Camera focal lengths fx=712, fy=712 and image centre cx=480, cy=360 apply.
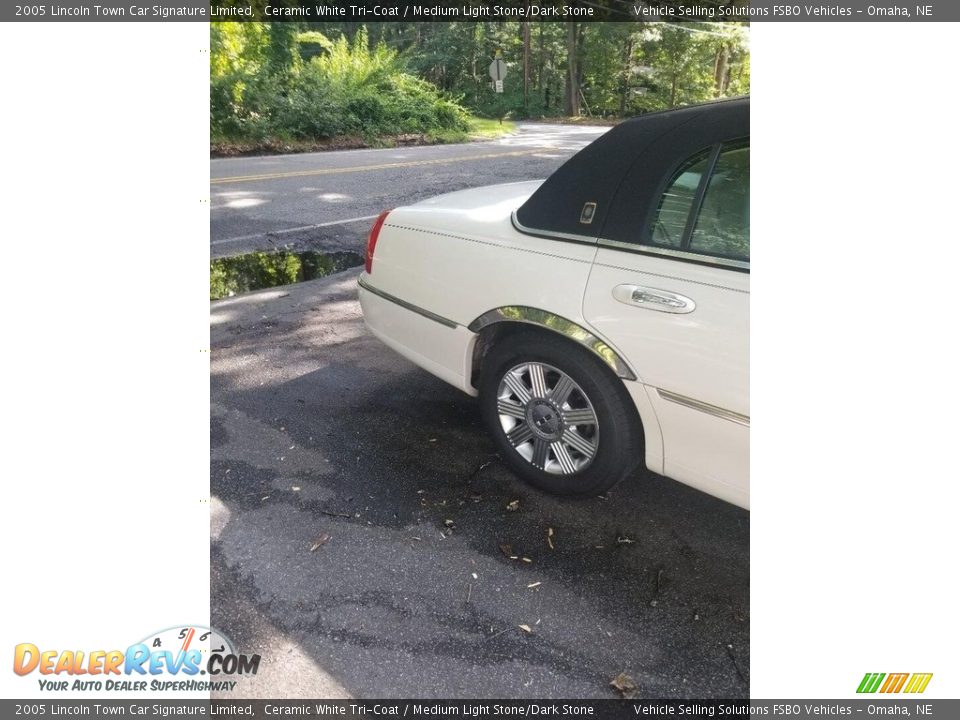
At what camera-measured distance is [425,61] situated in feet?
70.0

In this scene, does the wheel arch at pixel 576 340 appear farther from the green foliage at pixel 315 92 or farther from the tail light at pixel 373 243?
the green foliage at pixel 315 92

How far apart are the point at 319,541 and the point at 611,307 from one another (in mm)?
1427

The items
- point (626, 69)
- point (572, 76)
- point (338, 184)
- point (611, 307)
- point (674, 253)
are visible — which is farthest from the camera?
point (572, 76)

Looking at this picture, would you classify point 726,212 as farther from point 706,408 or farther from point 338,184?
point 338,184

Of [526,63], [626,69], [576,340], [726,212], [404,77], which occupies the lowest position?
[576,340]

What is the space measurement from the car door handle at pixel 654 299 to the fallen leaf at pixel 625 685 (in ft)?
3.80

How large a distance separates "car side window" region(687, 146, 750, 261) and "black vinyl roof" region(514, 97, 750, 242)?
100mm

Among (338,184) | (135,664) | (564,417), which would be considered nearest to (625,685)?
(564,417)

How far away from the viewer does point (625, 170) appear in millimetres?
2688

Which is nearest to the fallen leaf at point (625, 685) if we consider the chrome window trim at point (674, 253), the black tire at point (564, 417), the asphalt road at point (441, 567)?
the asphalt road at point (441, 567)
